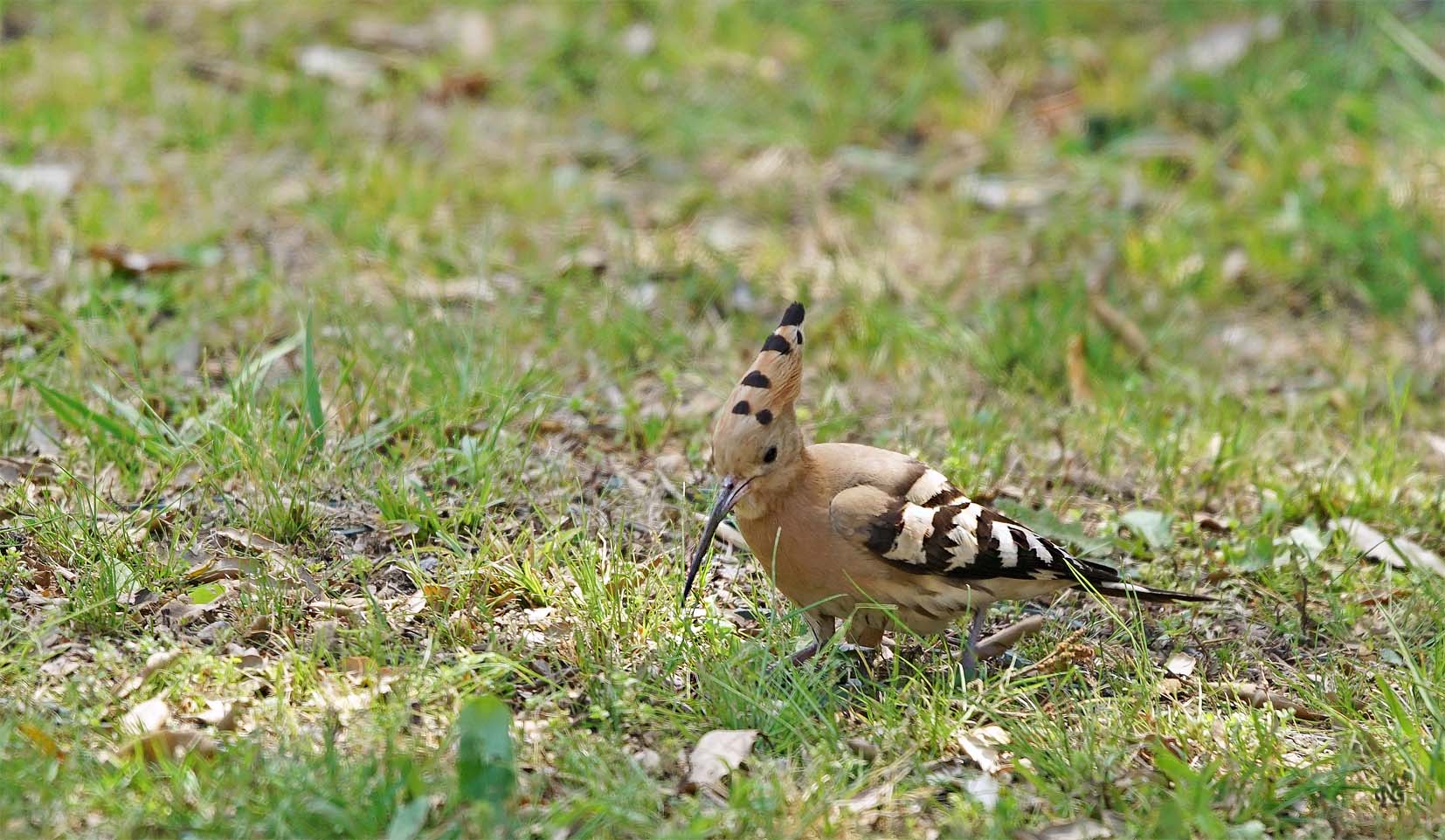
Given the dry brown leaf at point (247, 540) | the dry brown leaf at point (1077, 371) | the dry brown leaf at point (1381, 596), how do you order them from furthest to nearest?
the dry brown leaf at point (1077, 371) → the dry brown leaf at point (1381, 596) → the dry brown leaf at point (247, 540)

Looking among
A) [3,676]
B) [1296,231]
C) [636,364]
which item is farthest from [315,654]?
[1296,231]

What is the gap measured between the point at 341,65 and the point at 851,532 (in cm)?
426

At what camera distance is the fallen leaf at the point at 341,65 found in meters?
6.49

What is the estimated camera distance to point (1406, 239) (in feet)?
18.1

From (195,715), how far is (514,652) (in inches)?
24.2

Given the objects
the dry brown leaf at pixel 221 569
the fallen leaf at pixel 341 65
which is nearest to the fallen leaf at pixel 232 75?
the fallen leaf at pixel 341 65

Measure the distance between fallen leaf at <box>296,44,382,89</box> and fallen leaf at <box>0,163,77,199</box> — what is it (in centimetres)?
129

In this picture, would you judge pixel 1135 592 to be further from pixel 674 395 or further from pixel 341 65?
pixel 341 65

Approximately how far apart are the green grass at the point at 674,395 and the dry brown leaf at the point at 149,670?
4 centimetres

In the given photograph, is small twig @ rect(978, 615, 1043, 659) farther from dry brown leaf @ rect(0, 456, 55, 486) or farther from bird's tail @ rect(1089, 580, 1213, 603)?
dry brown leaf @ rect(0, 456, 55, 486)

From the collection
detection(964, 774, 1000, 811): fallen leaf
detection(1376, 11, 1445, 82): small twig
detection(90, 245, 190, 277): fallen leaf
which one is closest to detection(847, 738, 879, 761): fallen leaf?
detection(964, 774, 1000, 811): fallen leaf

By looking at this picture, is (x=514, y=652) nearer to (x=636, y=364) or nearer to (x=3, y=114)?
(x=636, y=364)

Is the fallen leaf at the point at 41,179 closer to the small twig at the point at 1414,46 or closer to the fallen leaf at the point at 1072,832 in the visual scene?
the fallen leaf at the point at 1072,832

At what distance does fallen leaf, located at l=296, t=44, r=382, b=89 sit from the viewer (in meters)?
6.49
